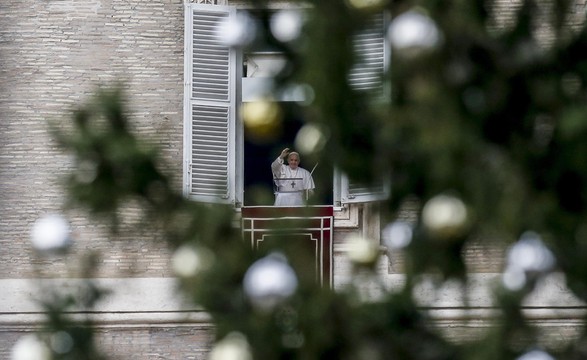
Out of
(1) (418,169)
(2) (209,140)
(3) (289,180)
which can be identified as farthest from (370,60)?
(3) (289,180)

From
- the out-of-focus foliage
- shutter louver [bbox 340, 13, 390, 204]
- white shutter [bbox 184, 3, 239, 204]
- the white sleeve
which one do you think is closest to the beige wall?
white shutter [bbox 184, 3, 239, 204]

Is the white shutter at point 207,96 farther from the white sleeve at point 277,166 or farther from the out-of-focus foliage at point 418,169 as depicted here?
the out-of-focus foliage at point 418,169

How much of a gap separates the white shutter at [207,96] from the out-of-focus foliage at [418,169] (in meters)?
7.81

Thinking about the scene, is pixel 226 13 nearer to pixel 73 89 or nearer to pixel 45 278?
pixel 73 89

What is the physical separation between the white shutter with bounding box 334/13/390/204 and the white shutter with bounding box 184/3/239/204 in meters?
7.70

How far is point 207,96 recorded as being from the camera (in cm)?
1145

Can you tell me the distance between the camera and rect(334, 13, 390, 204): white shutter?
10.9 feet

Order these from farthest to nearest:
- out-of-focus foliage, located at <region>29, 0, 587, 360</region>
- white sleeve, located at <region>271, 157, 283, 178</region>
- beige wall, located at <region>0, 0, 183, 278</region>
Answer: white sleeve, located at <region>271, 157, 283, 178</region>, beige wall, located at <region>0, 0, 183, 278</region>, out-of-focus foliage, located at <region>29, 0, 587, 360</region>

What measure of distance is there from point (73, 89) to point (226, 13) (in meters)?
1.25

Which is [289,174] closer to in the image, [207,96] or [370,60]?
[207,96]

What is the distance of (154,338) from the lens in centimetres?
1142

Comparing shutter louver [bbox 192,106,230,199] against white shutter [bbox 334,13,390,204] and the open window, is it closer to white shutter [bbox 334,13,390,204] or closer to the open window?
the open window

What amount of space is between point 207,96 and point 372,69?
797 cm

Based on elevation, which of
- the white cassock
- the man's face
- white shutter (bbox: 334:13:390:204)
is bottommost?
the white cassock
